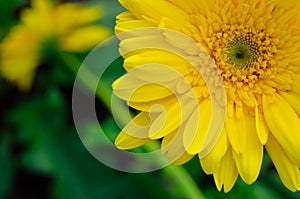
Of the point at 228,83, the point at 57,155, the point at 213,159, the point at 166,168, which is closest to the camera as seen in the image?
the point at 213,159

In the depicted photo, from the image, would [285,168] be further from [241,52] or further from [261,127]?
[241,52]

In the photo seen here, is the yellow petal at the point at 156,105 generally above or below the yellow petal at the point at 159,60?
below

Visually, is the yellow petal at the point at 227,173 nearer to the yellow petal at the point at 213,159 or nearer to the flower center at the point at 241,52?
the yellow petal at the point at 213,159

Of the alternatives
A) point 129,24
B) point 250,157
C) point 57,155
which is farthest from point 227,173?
point 57,155

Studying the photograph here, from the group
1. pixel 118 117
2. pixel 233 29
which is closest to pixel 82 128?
pixel 118 117

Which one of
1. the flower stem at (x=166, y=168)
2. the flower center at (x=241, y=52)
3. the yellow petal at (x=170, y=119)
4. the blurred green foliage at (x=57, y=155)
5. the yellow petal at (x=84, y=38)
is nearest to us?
the yellow petal at (x=170, y=119)

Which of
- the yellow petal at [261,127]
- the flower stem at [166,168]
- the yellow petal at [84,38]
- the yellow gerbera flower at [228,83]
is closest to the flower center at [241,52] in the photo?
the yellow gerbera flower at [228,83]
